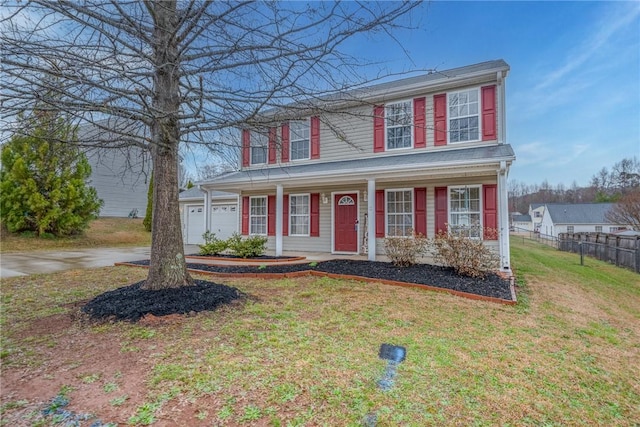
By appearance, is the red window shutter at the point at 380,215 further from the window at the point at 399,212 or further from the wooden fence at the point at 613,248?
the wooden fence at the point at 613,248

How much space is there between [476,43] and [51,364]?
7.94 metres

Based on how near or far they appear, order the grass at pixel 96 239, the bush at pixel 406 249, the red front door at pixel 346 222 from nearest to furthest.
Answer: the bush at pixel 406 249 → the red front door at pixel 346 222 → the grass at pixel 96 239

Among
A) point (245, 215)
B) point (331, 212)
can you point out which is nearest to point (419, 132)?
point (331, 212)

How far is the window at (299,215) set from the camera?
1146cm

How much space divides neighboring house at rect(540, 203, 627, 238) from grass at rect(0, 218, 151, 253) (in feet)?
132

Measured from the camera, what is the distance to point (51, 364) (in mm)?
2926

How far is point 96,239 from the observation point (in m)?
16.0

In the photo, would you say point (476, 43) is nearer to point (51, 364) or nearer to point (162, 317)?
point (162, 317)

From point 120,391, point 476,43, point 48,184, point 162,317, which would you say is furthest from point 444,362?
point 48,184

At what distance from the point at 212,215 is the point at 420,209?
33.2 ft

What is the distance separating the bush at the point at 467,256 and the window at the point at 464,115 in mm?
3522

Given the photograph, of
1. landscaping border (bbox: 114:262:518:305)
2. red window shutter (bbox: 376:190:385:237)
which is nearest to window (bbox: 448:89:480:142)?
red window shutter (bbox: 376:190:385:237)

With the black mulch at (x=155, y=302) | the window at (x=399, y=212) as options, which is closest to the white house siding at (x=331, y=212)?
the window at (x=399, y=212)

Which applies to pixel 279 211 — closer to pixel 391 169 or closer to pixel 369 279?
pixel 391 169
